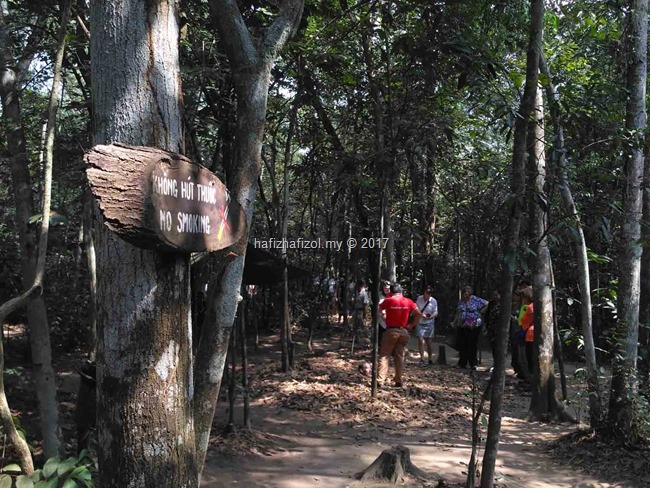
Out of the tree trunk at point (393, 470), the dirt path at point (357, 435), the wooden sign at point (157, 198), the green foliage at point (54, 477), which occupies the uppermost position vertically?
the wooden sign at point (157, 198)

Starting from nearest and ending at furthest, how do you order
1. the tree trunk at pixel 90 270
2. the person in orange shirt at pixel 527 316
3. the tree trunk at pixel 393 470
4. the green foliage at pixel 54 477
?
the green foliage at pixel 54 477 < the tree trunk at pixel 393 470 < the tree trunk at pixel 90 270 < the person in orange shirt at pixel 527 316

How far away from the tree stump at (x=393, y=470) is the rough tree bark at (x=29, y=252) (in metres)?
2.98

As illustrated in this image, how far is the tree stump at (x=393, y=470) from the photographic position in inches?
207

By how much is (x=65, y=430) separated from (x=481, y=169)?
6.16 m

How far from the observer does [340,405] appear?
8344mm

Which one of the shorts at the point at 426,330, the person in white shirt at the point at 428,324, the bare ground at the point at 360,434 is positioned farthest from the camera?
the shorts at the point at 426,330

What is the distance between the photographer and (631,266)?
6.28m

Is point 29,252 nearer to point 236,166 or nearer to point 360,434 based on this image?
point 236,166

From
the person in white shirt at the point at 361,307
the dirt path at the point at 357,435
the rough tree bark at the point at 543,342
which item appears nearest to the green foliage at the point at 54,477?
the dirt path at the point at 357,435

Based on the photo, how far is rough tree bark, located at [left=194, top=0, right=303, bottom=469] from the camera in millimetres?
2828

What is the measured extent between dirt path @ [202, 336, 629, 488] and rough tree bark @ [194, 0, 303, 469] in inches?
120

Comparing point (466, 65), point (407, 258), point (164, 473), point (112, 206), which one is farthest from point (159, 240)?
point (407, 258)

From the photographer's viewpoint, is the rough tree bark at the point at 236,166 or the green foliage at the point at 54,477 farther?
the rough tree bark at the point at 236,166

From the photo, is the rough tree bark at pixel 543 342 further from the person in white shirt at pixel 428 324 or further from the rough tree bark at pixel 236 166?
the rough tree bark at pixel 236 166
